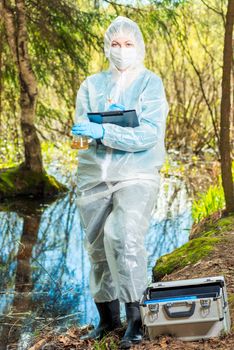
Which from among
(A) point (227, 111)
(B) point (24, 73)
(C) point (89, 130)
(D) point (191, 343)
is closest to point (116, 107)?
(C) point (89, 130)

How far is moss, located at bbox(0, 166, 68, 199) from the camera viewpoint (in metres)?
10.2

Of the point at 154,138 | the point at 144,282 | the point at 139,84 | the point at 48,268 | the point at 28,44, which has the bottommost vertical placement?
the point at 48,268

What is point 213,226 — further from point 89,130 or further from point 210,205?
point 89,130

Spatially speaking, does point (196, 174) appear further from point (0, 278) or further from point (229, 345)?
point (229, 345)

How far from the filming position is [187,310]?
378 cm

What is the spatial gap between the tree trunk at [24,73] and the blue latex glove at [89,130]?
5.60 m

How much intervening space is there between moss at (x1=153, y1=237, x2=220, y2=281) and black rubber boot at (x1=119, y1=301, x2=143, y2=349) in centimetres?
132

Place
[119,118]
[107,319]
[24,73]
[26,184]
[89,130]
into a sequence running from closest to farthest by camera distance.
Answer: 1. [89,130]
2. [119,118]
3. [107,319]
4. [24,73]
5. [26,184]

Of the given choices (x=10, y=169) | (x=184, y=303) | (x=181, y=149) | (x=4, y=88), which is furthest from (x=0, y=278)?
(x=181, y=149)

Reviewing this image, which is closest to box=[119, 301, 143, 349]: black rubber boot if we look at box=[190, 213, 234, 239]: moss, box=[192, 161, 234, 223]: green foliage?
box=[190, 213, 234, 239]: moss

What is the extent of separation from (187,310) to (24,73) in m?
6.46

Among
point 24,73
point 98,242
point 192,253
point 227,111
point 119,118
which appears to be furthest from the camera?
point 24,73

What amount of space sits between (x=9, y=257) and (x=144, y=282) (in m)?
3.14

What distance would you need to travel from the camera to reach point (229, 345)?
12.1ft
